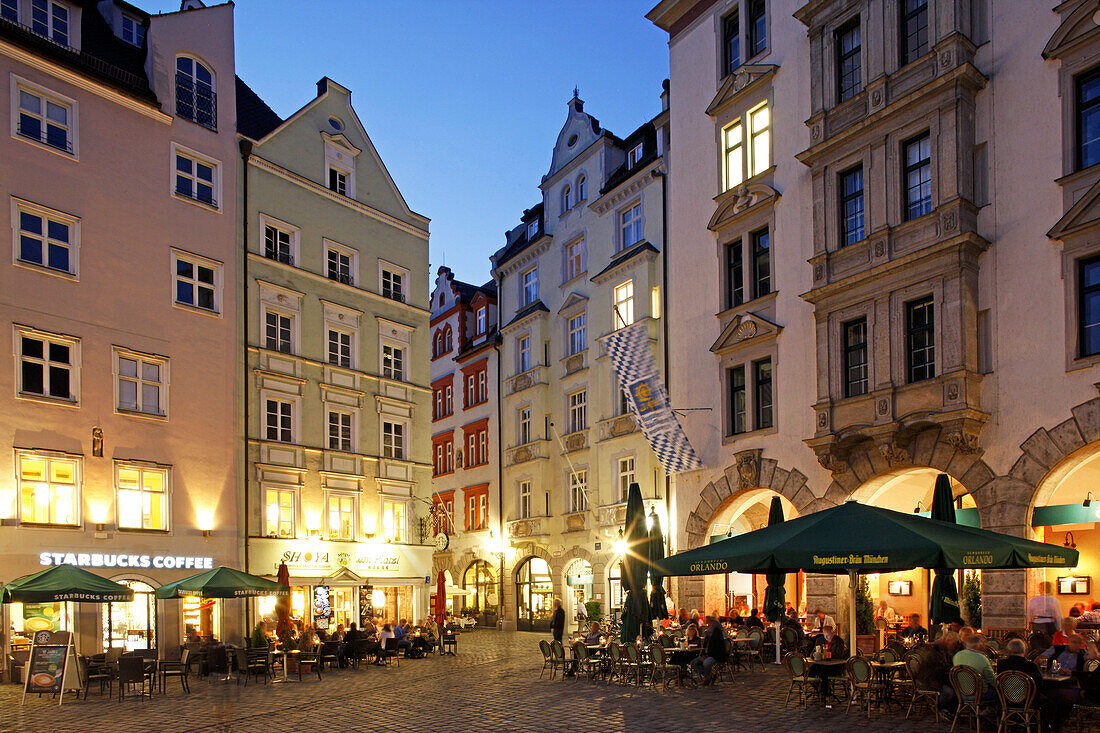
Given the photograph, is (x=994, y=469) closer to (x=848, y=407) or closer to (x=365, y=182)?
(x=848, y=407)

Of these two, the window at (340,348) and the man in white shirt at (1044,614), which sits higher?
the window at (340,348)

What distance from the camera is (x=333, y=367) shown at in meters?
32.2

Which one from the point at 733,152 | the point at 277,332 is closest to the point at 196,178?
the point at 277,332

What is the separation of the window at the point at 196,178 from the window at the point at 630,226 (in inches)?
577

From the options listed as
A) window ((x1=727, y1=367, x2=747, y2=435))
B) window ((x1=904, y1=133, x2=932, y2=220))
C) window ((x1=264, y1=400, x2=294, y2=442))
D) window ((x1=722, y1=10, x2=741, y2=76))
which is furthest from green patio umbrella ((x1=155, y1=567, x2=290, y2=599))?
window ((x1=722, y1=10, x2=741, y2=76))

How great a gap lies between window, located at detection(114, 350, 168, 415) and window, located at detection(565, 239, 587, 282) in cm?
1748

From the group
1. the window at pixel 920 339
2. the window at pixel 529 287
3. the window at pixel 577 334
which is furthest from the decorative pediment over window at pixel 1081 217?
the window at pixel 529 287

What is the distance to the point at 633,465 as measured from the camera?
34.1m

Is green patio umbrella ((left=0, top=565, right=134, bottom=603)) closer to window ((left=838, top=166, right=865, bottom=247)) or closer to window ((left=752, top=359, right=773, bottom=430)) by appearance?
window ((left=752, top=359, right=773, bottom=430))

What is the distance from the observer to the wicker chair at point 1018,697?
39.0 feet

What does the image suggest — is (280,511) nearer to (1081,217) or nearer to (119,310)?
(119,310)

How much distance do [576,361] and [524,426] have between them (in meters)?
5.21

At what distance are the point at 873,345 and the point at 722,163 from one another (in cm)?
812

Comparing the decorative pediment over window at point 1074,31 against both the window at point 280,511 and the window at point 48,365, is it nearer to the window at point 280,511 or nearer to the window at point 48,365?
the window at point 280,511
